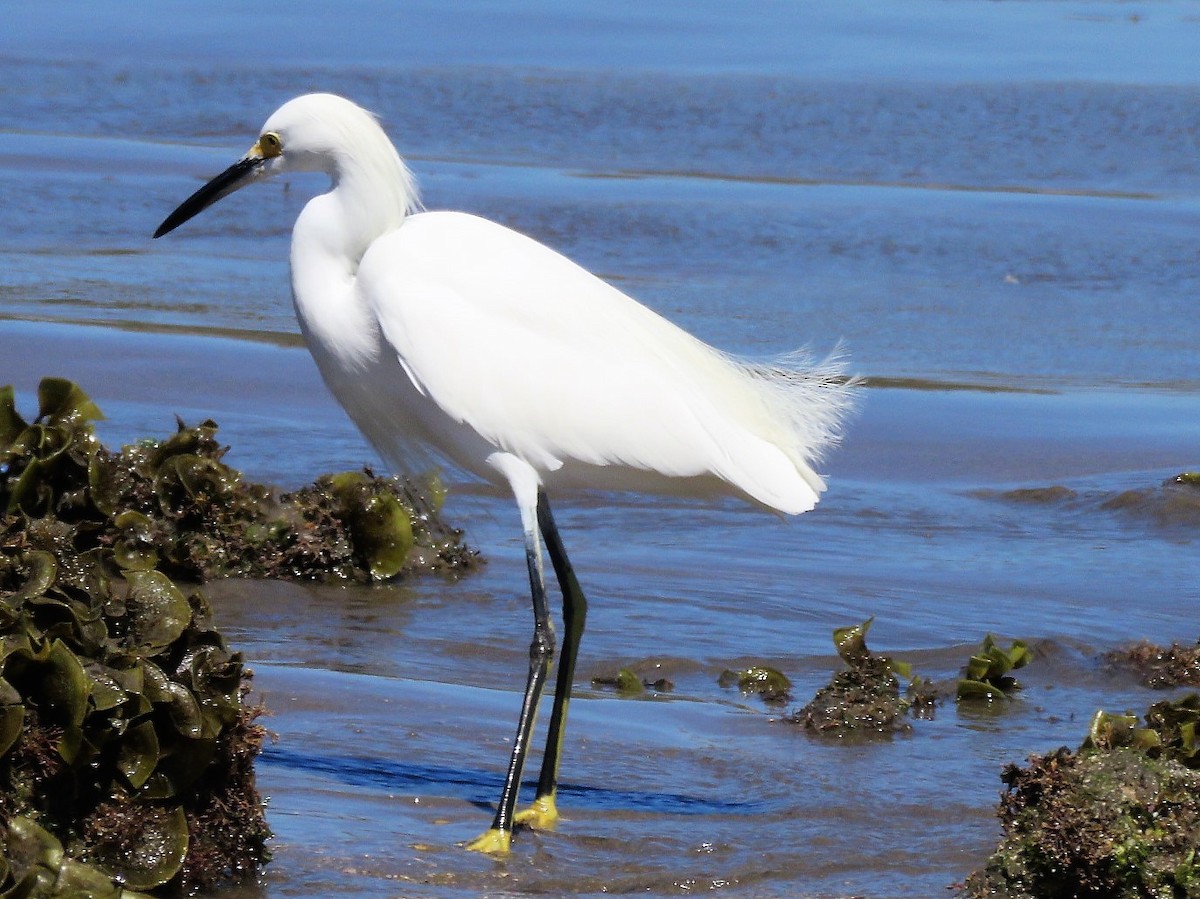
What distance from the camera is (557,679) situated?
17.4 ft

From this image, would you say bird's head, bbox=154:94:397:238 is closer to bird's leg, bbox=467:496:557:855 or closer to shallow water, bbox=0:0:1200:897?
bird's leg, bbox=467:496:557:855

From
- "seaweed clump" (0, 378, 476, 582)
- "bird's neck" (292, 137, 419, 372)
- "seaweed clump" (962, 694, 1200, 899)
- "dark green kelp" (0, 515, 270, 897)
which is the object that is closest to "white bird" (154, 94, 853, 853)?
"bird's neck" (292, 137, 419, 372)

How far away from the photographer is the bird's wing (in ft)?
16.7

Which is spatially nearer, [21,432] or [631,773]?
[631,773]

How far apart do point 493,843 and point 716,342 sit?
5.99 m

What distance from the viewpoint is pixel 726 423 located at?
5.40 m

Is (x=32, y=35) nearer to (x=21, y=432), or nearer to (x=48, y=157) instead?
(x=48, y=157)

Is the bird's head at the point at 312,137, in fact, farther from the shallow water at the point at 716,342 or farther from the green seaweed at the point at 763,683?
the green seaweed at the point at 763,683

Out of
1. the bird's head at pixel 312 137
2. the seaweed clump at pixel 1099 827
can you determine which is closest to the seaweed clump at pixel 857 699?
the seaweed clump at pixel 1099 827

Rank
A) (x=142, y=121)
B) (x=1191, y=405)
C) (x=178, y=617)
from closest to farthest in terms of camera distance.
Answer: (x=178, y=617), (x=1191, y=405), (x=142, y=121)

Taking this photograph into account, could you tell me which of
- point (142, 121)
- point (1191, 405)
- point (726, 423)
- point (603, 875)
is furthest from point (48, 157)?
point (603, 875)

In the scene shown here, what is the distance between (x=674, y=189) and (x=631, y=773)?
1000 centimetres

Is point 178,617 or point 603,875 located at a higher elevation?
point 178,617

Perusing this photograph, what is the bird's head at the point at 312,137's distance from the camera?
5.29 metres
